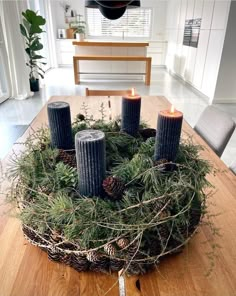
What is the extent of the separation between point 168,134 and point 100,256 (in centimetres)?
37

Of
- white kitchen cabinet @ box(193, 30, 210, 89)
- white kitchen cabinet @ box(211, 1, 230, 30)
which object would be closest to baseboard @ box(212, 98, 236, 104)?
white kitchen cabinet @ box(193, 30, 210, 89)

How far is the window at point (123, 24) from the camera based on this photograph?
8.35m

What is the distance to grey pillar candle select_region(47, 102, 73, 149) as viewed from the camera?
2.53 feet

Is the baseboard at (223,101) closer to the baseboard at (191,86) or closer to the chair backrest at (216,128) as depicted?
the baseboard at (191,86)

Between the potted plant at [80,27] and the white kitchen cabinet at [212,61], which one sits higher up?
the potted plant at [80,27]

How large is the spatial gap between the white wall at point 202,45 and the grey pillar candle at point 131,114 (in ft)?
12.9

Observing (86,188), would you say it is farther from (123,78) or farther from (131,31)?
(131,31)

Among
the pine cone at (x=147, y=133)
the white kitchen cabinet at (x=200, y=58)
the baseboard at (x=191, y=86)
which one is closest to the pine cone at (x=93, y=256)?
the pine cone at (x=147, y=133)

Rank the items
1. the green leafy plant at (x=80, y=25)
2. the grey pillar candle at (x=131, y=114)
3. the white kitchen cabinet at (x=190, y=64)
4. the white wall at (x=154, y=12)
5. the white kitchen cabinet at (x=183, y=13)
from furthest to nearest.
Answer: the white wall at (x=154, y=12), the green leafy plant at (x=80, y=25), the white kitchen cabinet at (x=183, y=13), the white kitchen cabinet at (x=190, y=64), the grey pillar candle at (x=131, y=114)

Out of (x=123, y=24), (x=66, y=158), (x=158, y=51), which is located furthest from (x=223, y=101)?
(x=123, y=24)

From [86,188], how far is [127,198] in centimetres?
11

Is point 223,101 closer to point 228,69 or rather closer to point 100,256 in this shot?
point 228,69

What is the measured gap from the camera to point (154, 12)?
27.1 ft

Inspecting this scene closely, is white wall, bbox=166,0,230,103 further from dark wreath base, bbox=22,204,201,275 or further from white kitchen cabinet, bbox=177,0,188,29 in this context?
dark wreath base, bbox=22,204,201,275
